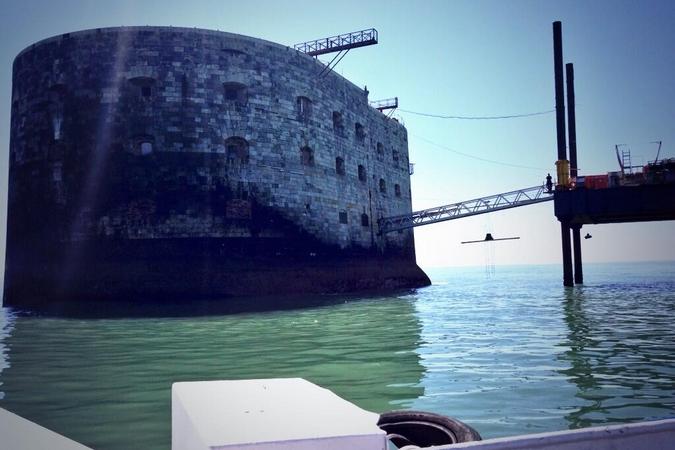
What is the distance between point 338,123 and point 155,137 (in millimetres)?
9274

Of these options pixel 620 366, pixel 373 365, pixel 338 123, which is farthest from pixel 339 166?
pixel 620 366

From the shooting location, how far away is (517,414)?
4.75 meters

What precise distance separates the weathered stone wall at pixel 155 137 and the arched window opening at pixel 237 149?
4 centimetres

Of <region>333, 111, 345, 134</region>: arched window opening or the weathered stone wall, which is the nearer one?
the weathered stone wall

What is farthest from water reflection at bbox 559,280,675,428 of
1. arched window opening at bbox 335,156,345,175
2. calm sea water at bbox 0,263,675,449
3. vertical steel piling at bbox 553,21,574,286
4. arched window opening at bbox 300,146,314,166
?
arched window opening at bbox 335,156,345,175

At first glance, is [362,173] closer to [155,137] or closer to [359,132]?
[359,132]

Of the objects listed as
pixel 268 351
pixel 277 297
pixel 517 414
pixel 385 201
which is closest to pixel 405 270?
pixel 385 201

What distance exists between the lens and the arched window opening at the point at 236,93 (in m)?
21.8

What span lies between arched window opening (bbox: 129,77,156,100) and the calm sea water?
9662 millimetres

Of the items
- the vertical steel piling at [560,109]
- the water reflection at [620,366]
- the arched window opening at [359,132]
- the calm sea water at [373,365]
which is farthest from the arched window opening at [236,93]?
the water reflection at [620,366]

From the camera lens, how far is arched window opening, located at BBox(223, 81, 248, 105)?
21.8m

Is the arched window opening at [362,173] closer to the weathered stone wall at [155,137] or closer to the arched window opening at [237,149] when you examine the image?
the weathered stone wall at [155,137]

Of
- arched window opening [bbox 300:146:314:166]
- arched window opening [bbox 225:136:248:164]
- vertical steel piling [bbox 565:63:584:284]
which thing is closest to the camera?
arched window opening [bbox 225:136:248:164]

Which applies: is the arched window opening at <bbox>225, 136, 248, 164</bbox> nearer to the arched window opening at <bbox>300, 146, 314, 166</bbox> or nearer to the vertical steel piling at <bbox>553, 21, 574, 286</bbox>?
the arched window opening at <bbox>300, 146, 314, 166</bbox>
